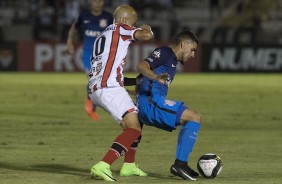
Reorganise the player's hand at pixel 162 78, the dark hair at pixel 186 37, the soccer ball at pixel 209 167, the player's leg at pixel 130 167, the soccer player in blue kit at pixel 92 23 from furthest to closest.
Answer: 1. the soccer player in blue kit at pixel 92 23
2. the player's leg at pixel 130 167
3. the dark hair at pixel 186 37
4. the soccer ball at pixel 209 167
5. the player's hand at pixel 162 78

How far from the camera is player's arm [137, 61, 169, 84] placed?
28.2ft

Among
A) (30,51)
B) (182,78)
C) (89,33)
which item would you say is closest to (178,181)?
(89,33)

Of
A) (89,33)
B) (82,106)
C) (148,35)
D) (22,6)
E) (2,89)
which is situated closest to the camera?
(148,35)

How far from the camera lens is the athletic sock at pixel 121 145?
8.73m

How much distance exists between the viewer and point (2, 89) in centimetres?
2375

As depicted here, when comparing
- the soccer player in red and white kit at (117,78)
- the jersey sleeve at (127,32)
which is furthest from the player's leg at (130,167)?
the jersey sleeve at (127,32)

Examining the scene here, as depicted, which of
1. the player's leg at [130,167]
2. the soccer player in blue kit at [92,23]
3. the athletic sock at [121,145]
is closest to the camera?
the athletic sock at [121,145]

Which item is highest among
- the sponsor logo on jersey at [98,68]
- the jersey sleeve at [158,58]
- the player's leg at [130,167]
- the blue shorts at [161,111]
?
the jersey sleeve at [158,58]

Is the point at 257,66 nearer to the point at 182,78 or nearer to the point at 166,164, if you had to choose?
the point at 182,78

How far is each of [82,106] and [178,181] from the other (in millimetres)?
→ 10385

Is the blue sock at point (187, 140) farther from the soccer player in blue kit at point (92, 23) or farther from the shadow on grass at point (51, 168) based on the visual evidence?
the soccer player in blue kit at point (92, 23)

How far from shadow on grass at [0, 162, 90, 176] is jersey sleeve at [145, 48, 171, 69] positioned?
1420 millimetres

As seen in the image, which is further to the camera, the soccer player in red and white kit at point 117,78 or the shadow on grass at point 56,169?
the shadow on grass at point 56,169

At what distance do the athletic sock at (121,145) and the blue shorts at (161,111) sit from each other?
0.23m
